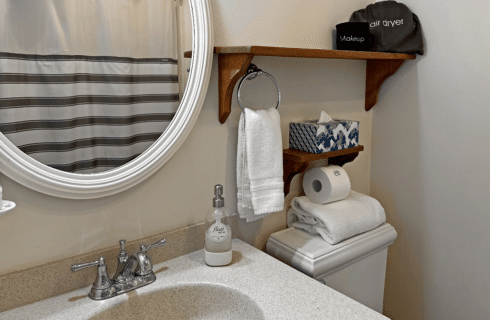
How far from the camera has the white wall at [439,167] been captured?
55.0 inches

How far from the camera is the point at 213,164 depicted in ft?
4.15

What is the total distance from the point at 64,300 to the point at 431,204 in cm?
129

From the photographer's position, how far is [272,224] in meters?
1.45

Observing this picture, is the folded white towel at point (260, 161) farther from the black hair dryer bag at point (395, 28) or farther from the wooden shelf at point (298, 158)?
the black hair dryer bag at point (395, 28)

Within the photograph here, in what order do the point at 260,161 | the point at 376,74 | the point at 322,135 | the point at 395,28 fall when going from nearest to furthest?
1. the point at 260,161
2. the point at 322,135
3. the point at 395,28
4. the point at 376,74

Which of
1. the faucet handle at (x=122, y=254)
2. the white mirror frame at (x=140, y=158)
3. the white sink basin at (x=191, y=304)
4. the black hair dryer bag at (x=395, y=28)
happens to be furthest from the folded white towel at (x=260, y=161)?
the black hair dryer bag at (x=395, y=28)

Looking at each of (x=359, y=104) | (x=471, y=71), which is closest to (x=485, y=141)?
(x=471, y=71)

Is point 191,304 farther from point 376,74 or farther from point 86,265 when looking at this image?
point 376,74

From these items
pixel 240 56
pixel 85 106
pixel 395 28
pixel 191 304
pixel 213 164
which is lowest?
pixel 191 304

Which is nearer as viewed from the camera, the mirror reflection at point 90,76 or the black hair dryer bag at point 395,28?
the mirror reflection at point 90,76

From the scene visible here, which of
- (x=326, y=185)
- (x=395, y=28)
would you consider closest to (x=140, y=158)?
(x=326, y=185)

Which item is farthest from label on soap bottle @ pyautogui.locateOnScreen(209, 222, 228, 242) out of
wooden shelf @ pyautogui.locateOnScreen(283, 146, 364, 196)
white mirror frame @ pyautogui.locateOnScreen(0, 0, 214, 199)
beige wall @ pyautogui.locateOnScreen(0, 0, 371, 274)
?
wooden shelf @ pyautogui.locateOnScreen(283, 146, 364, 196)

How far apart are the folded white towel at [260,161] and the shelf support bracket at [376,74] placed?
58 cm

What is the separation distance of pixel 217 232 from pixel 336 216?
423mm
